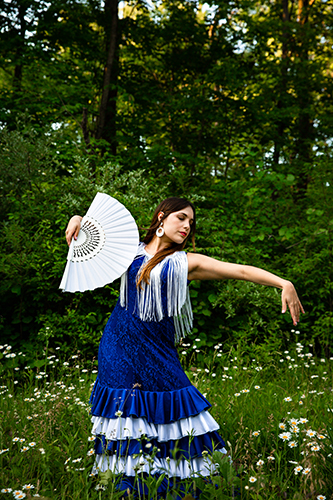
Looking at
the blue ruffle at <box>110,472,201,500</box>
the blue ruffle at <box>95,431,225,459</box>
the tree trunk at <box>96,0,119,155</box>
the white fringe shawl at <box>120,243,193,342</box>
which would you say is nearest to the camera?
the blue ruffle at <box>110,472,201,500</box>

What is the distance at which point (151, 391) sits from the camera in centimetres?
216

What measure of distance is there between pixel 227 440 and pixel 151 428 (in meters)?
0.73

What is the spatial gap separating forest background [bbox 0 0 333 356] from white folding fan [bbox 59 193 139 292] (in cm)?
210

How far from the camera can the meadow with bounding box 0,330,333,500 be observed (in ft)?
6.40

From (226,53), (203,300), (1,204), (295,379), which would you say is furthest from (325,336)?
(226,53)

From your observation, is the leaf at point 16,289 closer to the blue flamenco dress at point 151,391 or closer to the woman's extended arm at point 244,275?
the blue flamenco dress at point 151,391

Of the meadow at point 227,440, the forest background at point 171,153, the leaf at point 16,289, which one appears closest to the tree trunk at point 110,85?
the forest background at point 171,153

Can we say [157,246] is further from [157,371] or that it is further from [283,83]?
[283,83]

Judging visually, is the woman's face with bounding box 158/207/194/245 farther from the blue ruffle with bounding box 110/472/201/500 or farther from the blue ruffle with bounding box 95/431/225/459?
the blue ruffle with bounding box 110/472/201/500

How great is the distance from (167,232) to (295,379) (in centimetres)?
232

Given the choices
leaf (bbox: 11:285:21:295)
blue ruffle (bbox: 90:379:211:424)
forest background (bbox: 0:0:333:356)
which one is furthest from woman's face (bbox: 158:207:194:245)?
leaf (bbox: 11:285:21:295)

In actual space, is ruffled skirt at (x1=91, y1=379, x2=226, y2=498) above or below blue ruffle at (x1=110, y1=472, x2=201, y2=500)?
above

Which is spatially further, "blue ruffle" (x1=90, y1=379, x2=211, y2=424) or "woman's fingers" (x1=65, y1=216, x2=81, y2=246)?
"woman's fingers" (x1=65, y1=216, x2=81, y2=246)

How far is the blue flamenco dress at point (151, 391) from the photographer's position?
2066 millimetres
